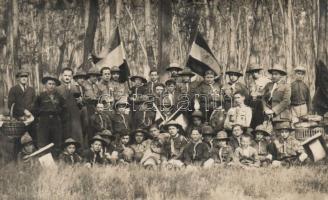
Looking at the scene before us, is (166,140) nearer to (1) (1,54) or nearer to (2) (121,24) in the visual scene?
(2) (121,24)

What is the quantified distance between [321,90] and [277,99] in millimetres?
712

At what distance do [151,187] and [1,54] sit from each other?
333 cm

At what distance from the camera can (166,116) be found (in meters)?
10.1

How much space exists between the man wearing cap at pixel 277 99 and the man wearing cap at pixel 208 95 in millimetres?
689

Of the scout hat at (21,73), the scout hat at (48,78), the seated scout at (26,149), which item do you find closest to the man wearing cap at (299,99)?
the scout hat at (48,78)

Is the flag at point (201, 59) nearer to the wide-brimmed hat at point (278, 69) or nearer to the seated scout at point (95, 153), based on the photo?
the wide-brimmed hat at point (278, 69)

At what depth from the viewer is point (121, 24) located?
1041 centimetres

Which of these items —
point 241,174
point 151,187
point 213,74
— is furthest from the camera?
point 213,74

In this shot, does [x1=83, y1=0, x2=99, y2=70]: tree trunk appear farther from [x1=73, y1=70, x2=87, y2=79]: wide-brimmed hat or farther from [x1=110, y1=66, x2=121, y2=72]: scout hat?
[x1=110, y1=66, x2=121, y2=72]: scout hat

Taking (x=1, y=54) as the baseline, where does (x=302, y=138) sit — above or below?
below

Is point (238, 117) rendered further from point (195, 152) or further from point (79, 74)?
point (79, 74)

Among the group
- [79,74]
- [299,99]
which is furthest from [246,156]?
[79,74]

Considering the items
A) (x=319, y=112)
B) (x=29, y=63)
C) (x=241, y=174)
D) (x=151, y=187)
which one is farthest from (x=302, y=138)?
(x=29, y=63)

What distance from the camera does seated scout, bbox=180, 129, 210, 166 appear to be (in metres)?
9.61
